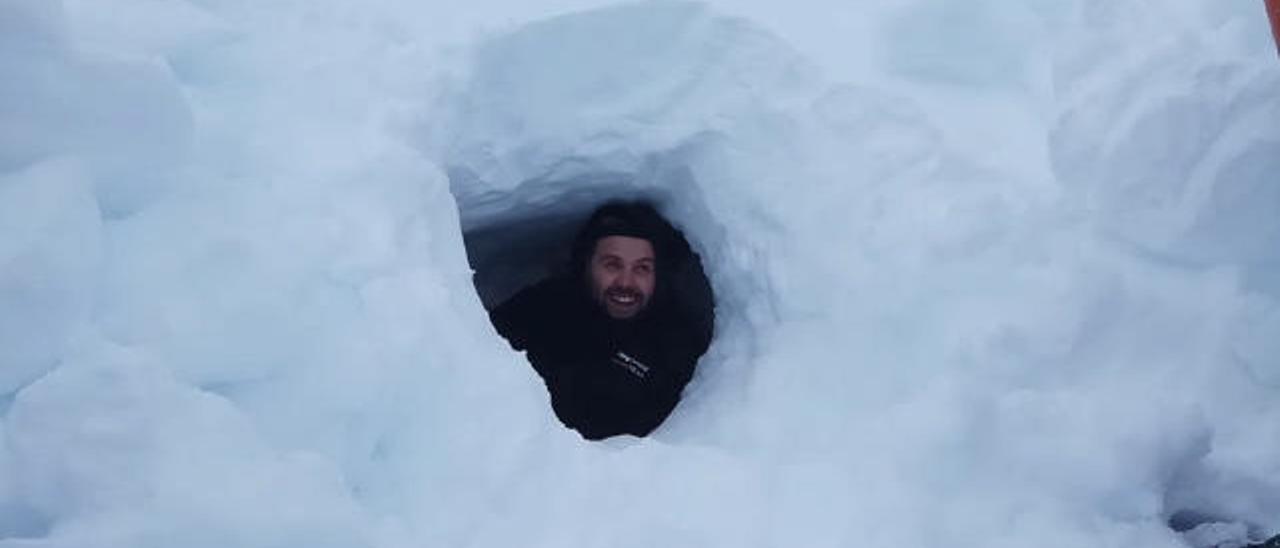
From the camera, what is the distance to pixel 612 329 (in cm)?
427

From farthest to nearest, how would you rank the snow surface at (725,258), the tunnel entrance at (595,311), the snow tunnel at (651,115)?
1. the tunnel entrance at (595,311)
2. the snow tunnel at (651,115)
3. the snow surface at (725,258)

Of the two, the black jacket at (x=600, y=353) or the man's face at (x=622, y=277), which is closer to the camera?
the black jacket at (x=600, y=353)

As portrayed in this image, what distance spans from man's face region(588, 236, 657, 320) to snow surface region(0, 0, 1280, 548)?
0.54m

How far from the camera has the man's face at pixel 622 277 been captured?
4203 mm

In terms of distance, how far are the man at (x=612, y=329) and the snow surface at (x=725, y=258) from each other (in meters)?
0.51

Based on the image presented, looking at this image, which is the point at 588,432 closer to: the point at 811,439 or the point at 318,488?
the point at 811,439

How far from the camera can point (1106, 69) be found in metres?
3.13

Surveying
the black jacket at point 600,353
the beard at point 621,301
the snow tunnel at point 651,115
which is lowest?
the black jacket at point 600,353

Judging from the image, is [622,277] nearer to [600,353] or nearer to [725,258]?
[600,353]

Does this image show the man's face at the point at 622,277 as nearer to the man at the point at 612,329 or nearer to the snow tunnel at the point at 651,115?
Result: the man at the point at 612,329

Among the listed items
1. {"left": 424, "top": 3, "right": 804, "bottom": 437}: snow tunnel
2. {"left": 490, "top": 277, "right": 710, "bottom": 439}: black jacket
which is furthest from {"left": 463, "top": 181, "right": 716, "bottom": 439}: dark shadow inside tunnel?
{"left": 424, "top": 3, "right": 804, "bottom": 437}: snow tunnel

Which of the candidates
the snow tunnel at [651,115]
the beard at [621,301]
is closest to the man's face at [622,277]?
the beard at [621,301]

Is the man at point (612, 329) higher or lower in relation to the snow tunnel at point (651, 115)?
lower

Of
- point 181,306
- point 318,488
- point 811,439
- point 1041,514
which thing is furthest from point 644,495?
point 181,306
